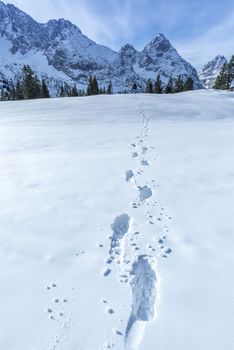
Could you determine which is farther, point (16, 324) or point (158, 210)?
point (158, 210)

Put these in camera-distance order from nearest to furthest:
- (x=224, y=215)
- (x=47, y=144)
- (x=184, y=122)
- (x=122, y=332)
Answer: (x=122, y=332), (x=224, y=215), (x=47, y=144), (x=184, y=122)

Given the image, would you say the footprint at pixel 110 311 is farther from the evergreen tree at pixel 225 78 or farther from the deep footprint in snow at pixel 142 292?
the evergreen tree at pixel 225 78

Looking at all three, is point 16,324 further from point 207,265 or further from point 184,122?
point 184,122

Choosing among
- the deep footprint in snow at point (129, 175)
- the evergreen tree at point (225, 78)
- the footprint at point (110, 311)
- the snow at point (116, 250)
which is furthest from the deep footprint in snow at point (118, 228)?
the evergreen tree at point (225, 78)

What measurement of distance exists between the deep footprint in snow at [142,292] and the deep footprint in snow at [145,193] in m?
2.14

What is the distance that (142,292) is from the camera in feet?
11.7

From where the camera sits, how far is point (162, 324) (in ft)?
10.0

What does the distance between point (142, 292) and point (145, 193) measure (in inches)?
118

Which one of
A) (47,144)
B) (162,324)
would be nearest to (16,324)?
(162,324)

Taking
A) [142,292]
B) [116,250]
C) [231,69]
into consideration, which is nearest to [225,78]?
[231,69]

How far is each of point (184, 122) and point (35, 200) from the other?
12875mm

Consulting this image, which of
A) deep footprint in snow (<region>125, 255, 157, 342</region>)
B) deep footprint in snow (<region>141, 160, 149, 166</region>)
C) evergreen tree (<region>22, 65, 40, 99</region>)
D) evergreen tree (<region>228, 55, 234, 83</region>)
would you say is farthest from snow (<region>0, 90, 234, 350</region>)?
evergreen tree (<region>22, 65, 40, 99</region>)

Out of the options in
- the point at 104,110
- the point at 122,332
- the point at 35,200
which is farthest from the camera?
the point at 104,110

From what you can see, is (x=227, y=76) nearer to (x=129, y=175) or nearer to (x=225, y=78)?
(x=225, y=78)
